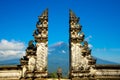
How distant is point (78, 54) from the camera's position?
810 inches

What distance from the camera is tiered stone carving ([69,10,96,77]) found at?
20.3 metres

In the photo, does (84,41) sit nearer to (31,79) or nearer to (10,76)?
(31,79)

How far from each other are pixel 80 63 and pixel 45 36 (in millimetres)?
3890

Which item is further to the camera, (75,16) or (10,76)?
(75,16)

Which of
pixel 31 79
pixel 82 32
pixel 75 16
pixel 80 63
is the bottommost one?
pixel 31 79

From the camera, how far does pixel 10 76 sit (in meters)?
20.2

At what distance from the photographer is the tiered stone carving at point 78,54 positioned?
801 inches

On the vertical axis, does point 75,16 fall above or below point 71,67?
above

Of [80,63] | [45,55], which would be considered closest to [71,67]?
[80,63]

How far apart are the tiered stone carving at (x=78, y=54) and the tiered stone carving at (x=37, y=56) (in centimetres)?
232

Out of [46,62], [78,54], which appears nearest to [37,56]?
[46,62]

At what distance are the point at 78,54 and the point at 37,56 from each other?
11.7 feet

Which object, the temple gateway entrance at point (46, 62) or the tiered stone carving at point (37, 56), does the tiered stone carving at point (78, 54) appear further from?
the tiered stone carving at point (37, 56)

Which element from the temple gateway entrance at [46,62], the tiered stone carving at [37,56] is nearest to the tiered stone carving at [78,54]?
the temple gateway entrance at [46,62]
